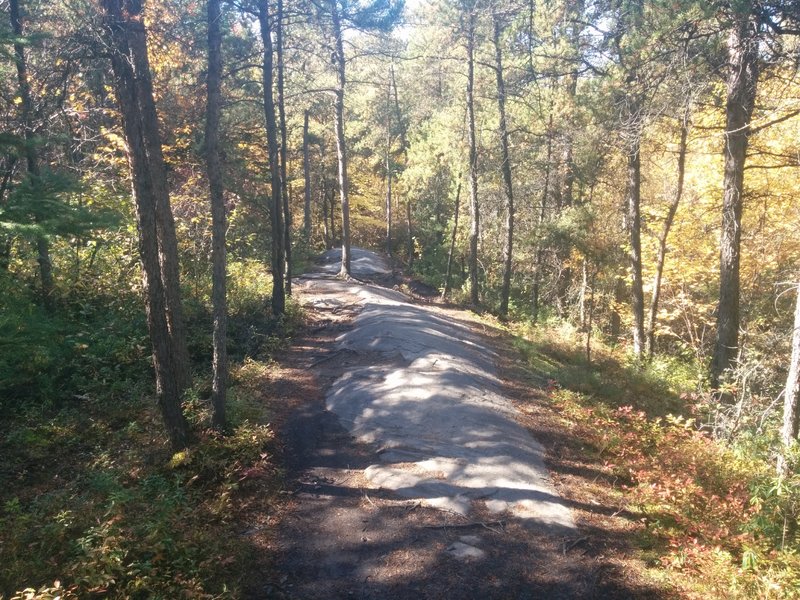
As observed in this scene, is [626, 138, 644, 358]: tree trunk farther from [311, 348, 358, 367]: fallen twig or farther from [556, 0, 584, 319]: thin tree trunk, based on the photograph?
[311, 348, 358, 367]: fallen twig

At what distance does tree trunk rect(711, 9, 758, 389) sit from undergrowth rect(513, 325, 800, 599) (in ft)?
6.29

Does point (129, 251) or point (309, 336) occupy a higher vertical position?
point (129, 251)

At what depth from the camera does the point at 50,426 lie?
8070 millimetres

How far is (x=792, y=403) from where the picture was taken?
6.59 metres

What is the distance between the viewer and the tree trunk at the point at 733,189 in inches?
369

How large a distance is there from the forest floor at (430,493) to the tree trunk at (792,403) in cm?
216

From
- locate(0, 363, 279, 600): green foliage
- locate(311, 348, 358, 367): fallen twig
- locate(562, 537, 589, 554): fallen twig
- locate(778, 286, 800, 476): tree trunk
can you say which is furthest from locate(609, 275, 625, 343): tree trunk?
locate(0, 363, 279, 600): green foliage

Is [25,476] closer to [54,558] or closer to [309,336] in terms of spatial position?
[54,558]

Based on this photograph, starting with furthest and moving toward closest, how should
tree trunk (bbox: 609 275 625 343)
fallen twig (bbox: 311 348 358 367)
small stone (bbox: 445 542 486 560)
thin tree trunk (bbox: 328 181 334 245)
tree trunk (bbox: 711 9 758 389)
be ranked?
thin tree trunk (bbox: 328 181 334 245)
tree trunk (bbox: 609 275 625 343)
fallen twig (bbox: 311 348 358 367)
tree trunk (bbox: 711 9 758 389)
small stone (bbox: 445 542 486 560)

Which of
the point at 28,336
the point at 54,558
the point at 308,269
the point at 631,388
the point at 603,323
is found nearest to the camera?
the point at 54,558

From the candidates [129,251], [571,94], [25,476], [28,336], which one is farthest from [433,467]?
[571,94]

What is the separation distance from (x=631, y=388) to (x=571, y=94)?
12608 mm

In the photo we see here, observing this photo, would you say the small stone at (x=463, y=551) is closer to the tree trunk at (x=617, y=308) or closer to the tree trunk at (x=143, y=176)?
the tree trunk at (x=143, y=176)

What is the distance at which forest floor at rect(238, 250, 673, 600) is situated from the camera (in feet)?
17.5
